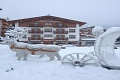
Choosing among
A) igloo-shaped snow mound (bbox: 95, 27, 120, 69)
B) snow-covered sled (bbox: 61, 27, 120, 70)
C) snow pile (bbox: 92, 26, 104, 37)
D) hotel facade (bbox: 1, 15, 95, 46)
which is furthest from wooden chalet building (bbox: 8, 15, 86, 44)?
snow-covered sled (bbox: 61, 27, 120, 70)

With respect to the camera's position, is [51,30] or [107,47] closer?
[107,47]

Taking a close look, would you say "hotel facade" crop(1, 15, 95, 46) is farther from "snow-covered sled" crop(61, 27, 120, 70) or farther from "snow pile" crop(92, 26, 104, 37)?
"snow-covered sled" crop(61, 27, 120, 70)

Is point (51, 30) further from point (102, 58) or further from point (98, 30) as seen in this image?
point (102, 58)

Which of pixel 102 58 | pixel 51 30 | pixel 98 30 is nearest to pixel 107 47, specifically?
pixel 98 30

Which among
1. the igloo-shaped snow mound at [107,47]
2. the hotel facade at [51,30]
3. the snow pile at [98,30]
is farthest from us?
the hotel facade at [51,30]

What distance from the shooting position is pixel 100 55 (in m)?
8.68

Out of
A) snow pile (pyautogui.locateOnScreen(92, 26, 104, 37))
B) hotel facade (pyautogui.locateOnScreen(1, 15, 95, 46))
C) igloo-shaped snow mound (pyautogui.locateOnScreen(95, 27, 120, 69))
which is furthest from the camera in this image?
hotel facade (pyautogui.locateOnScreen(1, 15, 95, 46))

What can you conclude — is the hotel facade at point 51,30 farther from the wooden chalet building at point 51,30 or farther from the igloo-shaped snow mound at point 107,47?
the igloo-shaped snow mound at point 107,47

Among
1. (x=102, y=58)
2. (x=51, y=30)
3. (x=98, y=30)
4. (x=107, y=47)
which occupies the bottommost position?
(x=102, y=58)

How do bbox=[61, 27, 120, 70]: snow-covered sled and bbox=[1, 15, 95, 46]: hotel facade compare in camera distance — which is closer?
bbox=[61, 27, 120, 70]: snow-covered sled

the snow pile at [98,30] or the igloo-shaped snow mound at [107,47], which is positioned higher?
the snow pile at [98,30]

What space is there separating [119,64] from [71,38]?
122 ft

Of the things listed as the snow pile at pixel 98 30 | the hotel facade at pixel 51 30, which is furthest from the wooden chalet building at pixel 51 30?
the snow pile at pixel 98 30

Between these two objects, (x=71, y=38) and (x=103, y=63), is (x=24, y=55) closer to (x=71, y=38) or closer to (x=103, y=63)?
(x=103, y=63)
